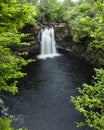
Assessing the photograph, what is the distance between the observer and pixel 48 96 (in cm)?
2198

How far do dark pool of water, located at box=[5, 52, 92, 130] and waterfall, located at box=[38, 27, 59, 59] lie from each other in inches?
311

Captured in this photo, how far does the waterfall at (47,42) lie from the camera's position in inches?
1683

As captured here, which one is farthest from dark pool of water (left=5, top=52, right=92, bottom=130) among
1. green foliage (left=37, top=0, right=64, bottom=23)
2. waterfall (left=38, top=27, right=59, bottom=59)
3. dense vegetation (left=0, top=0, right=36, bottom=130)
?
green foliage (left=37, top=0, right=64, bottom=23)

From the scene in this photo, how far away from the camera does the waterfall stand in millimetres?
42741

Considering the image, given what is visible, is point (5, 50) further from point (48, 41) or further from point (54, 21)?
point (54, 21)

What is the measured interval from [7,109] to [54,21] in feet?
140

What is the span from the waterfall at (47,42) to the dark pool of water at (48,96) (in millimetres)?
7892

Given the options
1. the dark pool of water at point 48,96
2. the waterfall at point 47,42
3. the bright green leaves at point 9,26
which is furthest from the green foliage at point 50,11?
the bright green leaves at point 9,26

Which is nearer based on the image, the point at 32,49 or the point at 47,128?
the point at 47,128

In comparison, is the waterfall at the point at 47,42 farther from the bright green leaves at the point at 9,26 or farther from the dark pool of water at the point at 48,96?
the bright green leaves at the point at 9,26

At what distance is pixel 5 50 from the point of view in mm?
7691

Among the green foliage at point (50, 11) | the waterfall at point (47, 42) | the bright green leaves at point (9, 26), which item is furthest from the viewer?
the green foliage at point (50, 11)

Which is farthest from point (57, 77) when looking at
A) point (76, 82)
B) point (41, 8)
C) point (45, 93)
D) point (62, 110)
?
point (41, 8)

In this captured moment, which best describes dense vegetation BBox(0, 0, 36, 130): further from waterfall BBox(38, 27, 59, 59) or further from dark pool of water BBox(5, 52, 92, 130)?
waterfall BBox(38, 27, 59, 59)
